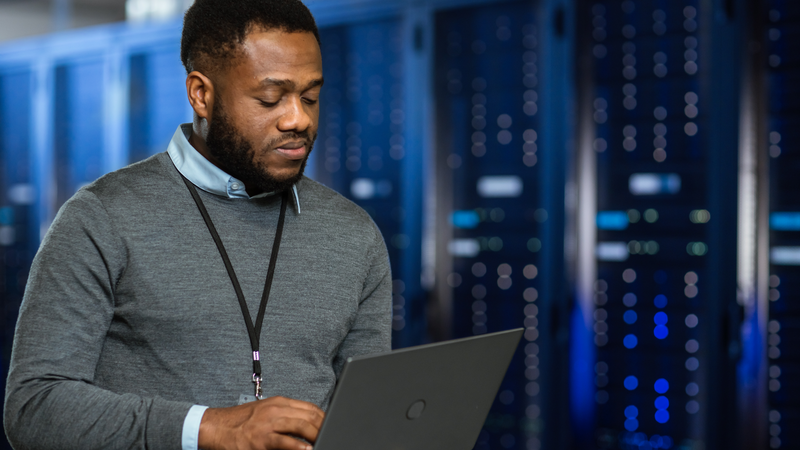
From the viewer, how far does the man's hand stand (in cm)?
76

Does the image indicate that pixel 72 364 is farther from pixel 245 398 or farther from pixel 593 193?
pixel 593 193

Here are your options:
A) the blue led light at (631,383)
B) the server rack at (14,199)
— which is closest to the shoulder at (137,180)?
the blue led light at (631,383)

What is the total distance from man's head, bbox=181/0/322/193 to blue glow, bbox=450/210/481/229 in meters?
1.77

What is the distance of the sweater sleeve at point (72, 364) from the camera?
0.81 metres

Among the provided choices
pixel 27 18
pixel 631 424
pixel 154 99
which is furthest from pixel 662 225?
pixel 27 18

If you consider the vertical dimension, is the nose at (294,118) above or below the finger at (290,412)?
above

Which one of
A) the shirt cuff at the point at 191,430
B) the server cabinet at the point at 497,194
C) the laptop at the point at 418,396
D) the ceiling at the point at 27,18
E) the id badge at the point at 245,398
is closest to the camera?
the laptop at the point at 418,396

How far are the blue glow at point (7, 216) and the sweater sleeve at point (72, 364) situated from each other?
148 inches

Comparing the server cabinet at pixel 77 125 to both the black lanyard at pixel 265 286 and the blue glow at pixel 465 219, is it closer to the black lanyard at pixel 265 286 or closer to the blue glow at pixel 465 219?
the blue glow at pixel 465 219

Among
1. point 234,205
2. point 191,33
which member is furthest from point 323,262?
point 191,33

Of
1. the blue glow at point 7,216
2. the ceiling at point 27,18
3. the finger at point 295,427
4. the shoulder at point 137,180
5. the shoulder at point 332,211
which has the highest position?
the ceiling at point 27,18

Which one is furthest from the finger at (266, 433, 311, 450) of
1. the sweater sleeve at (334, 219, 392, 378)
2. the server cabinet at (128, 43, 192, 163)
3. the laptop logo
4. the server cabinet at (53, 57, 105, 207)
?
the server cabinet at (53, 57, 105, 207)

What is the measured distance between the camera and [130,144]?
3.60 metres

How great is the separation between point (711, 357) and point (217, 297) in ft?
6.11
